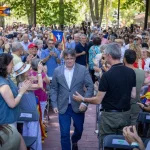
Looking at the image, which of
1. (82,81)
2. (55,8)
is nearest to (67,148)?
(82,81)

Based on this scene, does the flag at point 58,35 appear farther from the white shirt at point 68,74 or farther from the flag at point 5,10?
the flag at point 5,10

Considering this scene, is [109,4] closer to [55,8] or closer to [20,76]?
[55,8]

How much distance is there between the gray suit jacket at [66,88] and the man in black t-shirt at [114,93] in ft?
2.53

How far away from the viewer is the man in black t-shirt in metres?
4.79

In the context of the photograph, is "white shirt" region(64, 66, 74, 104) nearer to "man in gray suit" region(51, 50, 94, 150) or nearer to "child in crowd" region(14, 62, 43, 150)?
"man in gray suit" region(51, 50, 94, 150)

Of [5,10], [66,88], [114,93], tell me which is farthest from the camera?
[5,10]

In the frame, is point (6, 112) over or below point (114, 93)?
below

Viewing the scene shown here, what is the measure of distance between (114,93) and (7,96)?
1409mm

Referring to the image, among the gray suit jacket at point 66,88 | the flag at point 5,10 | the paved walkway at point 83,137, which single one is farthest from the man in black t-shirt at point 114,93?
the flag at point 5,10

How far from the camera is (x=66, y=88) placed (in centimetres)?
569

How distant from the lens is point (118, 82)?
15.8ft

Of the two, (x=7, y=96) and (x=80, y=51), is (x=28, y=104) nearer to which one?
(x=7, y=96)

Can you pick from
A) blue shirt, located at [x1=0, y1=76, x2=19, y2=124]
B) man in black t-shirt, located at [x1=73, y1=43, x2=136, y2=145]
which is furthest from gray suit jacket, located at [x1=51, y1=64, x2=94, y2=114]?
blue shirt, located at [x1=0, y1=76, x2=19, y2=124]

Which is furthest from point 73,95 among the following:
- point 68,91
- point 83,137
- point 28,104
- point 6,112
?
point 83,137
